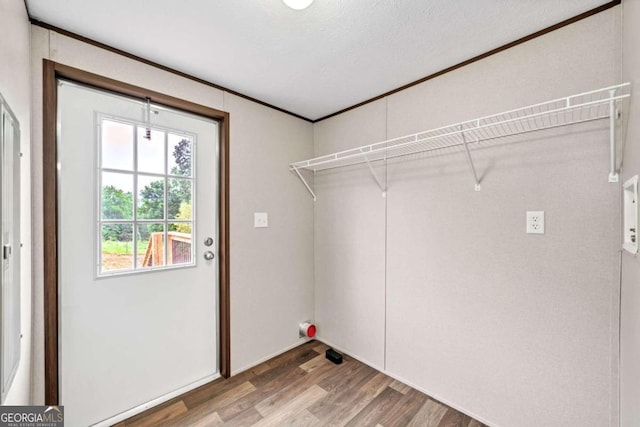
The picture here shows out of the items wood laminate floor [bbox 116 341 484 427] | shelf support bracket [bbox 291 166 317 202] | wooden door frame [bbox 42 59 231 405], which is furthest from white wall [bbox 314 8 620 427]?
wooden door frame [bbox 42 59 231 405]

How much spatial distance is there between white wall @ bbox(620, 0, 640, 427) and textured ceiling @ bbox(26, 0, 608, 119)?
380mm

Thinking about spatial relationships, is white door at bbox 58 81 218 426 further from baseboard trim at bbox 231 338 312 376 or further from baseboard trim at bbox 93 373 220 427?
baseboard trim at bbox 231 338 312 376

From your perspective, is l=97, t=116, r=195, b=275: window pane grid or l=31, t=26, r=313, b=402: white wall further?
l=31, t=26, r=313, b=402: white wall

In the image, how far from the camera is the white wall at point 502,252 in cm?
125

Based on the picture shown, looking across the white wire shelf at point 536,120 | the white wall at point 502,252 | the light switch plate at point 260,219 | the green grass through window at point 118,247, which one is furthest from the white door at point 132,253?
the white wire shelf at point 536,120

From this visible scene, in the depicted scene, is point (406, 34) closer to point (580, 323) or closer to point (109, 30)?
point (109, 30)

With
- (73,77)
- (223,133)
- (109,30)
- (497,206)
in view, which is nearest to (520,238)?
(497,206)

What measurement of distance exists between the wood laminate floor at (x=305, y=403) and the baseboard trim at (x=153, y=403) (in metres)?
0.03

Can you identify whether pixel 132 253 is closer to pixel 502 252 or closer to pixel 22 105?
pixel 22 105

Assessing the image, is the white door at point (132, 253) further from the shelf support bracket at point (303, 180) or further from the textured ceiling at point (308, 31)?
the shelf support bracket at point (303, 180)

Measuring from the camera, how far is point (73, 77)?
4.67 feet

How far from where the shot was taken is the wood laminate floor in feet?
5.27

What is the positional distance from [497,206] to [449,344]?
93 cm

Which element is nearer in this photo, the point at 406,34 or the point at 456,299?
the point at 406,34
